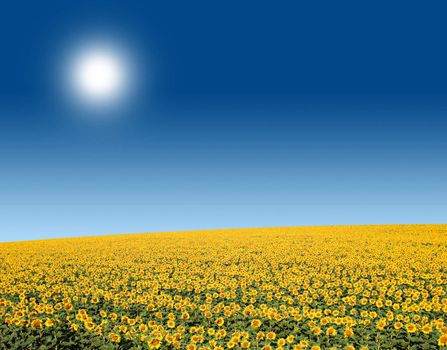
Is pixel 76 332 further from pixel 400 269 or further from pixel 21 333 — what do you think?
pixel 400 269

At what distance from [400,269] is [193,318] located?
36.3 feet

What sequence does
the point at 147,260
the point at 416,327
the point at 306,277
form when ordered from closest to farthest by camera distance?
the point at 416,327 < the point at 306,277 < the point at 147,260

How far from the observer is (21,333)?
8.59 meters

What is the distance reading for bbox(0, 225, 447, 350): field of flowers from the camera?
833 centimetres

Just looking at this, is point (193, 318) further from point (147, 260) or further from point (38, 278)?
point (147, 260)

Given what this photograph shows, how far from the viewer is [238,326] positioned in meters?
9.35

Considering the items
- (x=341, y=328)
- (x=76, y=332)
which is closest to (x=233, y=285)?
(x=341, y=328)

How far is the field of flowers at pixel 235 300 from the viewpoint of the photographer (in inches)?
328

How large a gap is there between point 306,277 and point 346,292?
193 cm

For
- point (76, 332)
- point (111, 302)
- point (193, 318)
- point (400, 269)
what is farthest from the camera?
point (400, 269)

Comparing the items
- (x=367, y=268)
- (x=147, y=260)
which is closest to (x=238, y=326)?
(x=367, y=268)

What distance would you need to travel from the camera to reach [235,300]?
12.5 metres

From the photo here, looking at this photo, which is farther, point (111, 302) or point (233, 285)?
point (233, 285)

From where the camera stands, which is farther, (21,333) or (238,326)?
(238,326)
